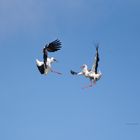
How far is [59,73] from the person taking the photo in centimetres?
3672

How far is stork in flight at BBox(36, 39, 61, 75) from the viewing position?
123 ft

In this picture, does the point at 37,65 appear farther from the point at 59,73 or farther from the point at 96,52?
the point at 96,52

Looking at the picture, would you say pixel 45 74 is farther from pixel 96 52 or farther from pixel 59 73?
pixel 96 52

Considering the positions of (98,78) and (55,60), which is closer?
(98,78)

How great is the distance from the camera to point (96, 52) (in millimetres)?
34969

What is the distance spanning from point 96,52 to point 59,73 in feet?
8.80

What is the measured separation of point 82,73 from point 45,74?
1.99 metres

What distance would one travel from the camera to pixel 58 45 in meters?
37.3

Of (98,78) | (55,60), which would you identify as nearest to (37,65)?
(55,60)

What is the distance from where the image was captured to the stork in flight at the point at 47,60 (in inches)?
1470

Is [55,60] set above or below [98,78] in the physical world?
above

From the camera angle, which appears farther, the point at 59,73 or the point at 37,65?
the point at 37,65

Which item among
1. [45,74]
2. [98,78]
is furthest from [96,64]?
→ [45,74]

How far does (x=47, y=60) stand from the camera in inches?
1523
